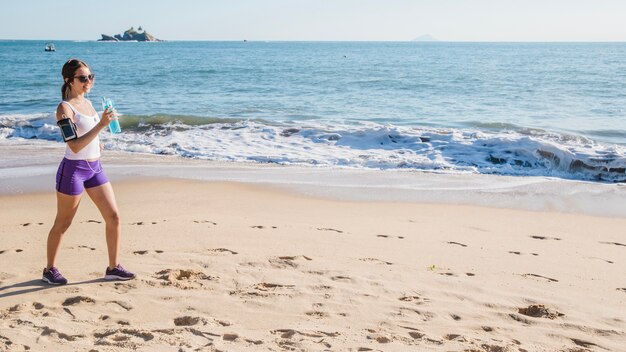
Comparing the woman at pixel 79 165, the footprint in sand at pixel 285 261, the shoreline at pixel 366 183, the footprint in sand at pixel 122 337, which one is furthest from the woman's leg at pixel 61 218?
the shoreline at pixel 366 183

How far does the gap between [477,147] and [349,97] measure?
11734 mm

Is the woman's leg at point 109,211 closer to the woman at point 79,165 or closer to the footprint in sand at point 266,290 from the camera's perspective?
the woman at point 79,165

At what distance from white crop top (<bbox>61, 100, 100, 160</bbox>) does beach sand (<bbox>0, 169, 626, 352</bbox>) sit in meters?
0.98

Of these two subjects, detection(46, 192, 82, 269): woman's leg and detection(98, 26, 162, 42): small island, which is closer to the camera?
detection(46, 192, 82, 269): woman's leg

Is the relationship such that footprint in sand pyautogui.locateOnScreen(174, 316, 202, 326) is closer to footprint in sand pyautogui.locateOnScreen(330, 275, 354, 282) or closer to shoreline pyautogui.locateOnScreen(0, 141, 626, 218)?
footprint in sand pyautogui.locateOnScreen(330, 275, 354, 282)

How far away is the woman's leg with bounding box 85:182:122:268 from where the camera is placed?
4371mm

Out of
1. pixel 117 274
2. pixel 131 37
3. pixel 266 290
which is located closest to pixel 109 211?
pixel 117 274

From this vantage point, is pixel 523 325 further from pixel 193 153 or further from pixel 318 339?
pixel 193 153

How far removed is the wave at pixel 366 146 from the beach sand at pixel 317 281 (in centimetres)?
402

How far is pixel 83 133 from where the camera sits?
4.19 m

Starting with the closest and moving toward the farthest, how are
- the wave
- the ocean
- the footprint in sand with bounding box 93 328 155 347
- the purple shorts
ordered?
the footprint in sand with bounding box 93 328 155 347 < the purple shorts < the wave < the ocean

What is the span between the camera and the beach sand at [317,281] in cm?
365

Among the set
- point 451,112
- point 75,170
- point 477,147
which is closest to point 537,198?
point 477,147

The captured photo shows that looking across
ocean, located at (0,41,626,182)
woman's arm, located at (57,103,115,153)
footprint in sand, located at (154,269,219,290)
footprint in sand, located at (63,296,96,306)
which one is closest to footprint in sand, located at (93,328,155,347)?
footprint in sand, located at (63,296,96,306)
